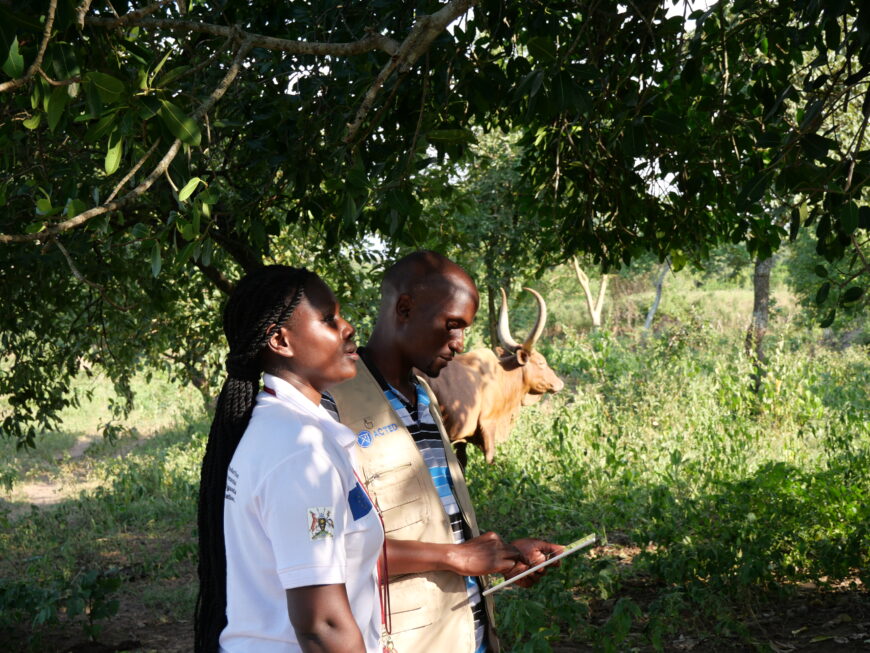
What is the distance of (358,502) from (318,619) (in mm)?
222

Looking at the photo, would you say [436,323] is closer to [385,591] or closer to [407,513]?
[407,513]

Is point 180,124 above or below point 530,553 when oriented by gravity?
above

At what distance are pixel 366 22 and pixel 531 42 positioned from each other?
1.10 m

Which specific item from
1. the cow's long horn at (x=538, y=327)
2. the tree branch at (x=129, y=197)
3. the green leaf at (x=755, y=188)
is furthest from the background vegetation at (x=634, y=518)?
the tree branch at (x=129, y=197)

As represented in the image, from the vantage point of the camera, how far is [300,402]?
1727 millimetres

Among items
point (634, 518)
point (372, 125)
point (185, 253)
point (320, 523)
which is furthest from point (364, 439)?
point (634, 518)

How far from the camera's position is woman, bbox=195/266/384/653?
1.51 meters

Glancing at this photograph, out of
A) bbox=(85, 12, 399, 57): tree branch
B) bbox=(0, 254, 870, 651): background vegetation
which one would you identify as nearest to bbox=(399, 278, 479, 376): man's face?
bbox=(85, 12, 399, 57): tree branch

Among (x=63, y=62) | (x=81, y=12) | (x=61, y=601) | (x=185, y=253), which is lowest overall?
(x=61, y=601)

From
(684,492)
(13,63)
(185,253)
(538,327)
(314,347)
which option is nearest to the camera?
(314,347)

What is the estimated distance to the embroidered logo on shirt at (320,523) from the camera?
4.97 ft

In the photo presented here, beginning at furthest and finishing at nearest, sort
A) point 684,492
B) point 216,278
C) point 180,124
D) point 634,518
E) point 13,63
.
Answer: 1. point 684,492
2. point 634,518
3. point 216,278
4. point 180,124
5. point 13,63

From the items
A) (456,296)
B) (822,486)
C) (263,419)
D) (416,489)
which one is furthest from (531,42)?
(822,486)

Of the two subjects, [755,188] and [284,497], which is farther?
[755,188]
